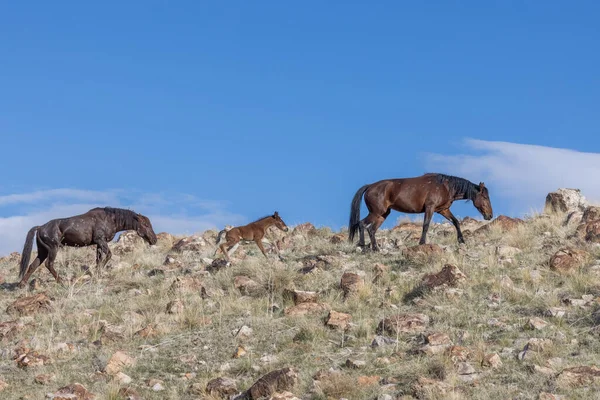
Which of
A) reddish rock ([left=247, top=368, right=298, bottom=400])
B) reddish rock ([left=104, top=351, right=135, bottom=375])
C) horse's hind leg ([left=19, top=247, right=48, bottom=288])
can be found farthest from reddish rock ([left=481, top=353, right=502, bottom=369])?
horse's hind leg ([left=19, top=247, right=48, bottom=288])

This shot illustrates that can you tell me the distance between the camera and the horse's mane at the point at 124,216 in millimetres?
18828

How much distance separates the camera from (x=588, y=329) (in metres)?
10.5

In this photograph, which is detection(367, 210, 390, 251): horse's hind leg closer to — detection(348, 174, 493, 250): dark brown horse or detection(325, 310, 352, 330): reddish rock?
detection(348, 174, 493, 250): dark brown horse

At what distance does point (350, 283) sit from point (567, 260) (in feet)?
12.2

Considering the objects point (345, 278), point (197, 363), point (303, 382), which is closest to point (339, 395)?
point (303, 382)

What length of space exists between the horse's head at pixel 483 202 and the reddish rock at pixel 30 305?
10.4m

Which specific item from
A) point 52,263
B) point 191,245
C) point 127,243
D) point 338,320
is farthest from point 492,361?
point 127,243

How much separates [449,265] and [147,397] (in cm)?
572

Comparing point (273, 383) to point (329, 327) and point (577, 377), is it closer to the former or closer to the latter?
point (329, 327)

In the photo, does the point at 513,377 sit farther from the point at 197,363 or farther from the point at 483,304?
the point at 197,363

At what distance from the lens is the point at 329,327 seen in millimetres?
11555

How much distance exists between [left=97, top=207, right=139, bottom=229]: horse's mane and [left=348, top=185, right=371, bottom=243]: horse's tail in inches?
200

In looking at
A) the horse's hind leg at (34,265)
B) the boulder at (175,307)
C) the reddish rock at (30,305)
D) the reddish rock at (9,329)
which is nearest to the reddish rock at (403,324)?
the boulder at (175,307)

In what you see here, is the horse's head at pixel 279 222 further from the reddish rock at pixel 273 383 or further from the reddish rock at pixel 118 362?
the reddish rock at pixel 273 383
